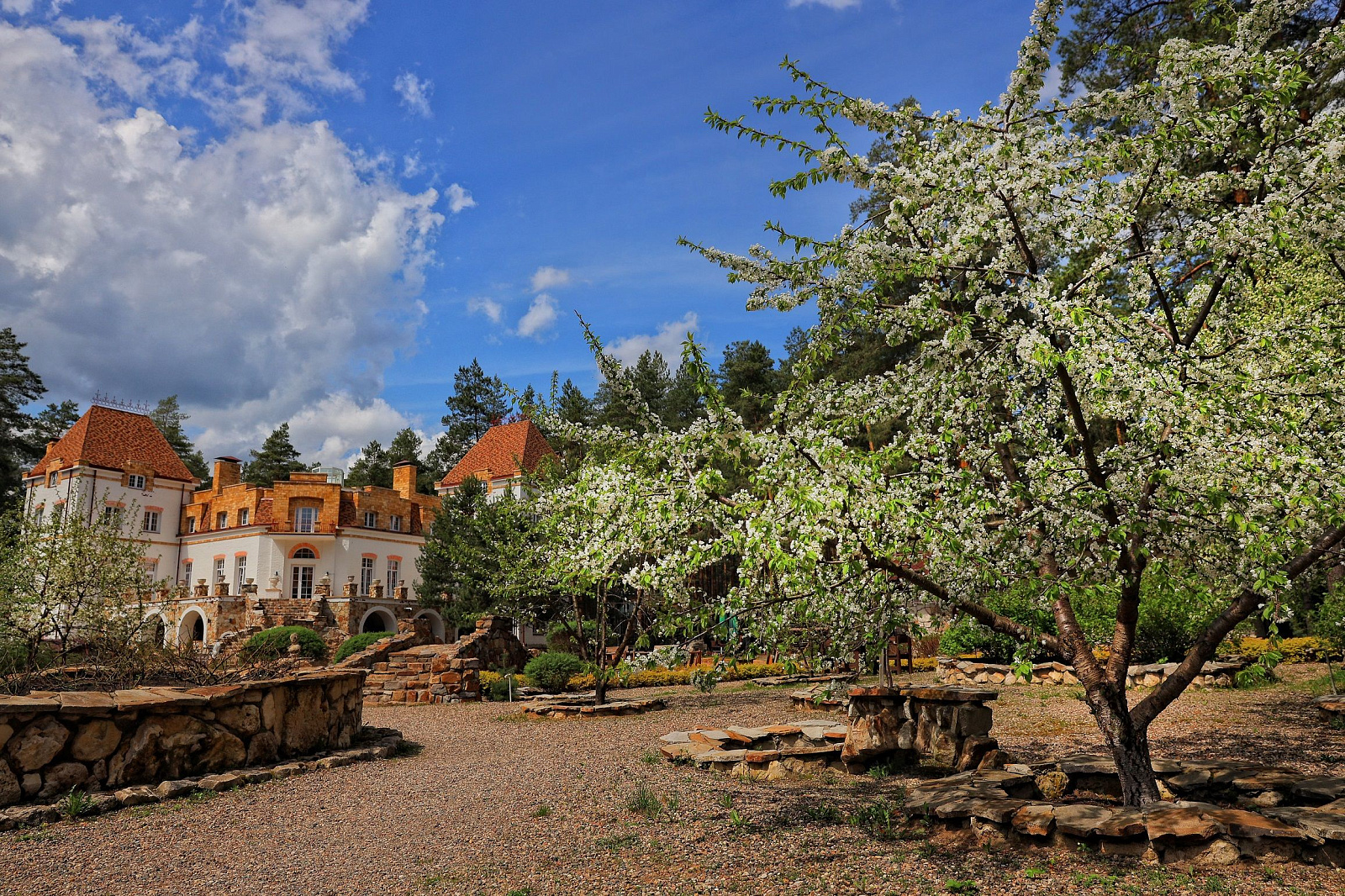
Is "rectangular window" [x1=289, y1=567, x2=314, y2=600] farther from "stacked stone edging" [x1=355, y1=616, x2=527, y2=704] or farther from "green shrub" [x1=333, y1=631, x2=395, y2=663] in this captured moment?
"stacked stone edging" [x1=355, y1=616, x2=527, y2=704]

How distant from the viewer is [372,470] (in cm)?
5631

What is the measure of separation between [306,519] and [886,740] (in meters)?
34.4

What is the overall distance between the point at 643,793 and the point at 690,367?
374cm

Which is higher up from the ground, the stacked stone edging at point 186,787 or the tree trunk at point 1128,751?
the tree trunk at point 1128,751

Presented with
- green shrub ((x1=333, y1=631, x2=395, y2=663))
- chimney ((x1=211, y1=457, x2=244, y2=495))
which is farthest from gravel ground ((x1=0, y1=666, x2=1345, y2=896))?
chimney ((x1=211, y1=457, x2=244, y2=495))

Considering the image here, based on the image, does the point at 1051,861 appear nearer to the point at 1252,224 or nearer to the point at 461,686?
the point at 1252,224

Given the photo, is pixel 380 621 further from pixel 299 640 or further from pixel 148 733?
pixel 148 733

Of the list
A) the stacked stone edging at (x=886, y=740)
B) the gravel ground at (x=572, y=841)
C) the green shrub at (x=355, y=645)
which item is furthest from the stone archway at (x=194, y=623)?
the stacked stone edging at (x=886, y=740)

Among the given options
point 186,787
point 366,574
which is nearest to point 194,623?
point 366,574

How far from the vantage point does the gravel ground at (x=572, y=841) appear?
457cm

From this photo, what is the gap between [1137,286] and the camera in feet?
17.8

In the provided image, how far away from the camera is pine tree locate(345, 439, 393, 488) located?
180 feet

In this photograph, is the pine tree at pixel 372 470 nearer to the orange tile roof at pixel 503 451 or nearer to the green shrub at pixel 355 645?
the orange tile roof at pixel 503 451

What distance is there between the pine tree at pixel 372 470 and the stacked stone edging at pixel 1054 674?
44.2 meters
